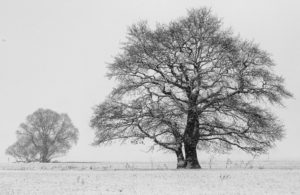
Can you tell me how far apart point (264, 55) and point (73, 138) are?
4688cm

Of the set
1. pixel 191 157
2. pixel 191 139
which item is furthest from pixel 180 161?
pixel 191 139

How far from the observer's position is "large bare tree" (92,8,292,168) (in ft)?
106

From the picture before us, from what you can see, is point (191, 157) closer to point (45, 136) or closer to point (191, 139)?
point (191, 139)

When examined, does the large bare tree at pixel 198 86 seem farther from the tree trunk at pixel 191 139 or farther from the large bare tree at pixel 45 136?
the large bare tree at pixel 45 136

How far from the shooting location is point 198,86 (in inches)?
1278

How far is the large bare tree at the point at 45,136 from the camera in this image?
73.8 m

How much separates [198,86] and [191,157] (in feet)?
17.0

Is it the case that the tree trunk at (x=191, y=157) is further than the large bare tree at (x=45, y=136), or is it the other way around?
the large bare tree at (x=45, y=136)

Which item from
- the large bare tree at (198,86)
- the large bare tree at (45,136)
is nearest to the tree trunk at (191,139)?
the large bare tree at (198,86)

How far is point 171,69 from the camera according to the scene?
33156 millimetres

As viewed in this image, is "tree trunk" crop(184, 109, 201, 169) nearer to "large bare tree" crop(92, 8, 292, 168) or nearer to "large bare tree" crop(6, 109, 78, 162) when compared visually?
"large bare tree" crop(92, 8, 292, 168)

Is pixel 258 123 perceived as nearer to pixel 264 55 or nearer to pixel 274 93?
pixel 274 93

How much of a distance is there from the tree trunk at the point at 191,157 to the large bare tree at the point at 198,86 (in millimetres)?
72
